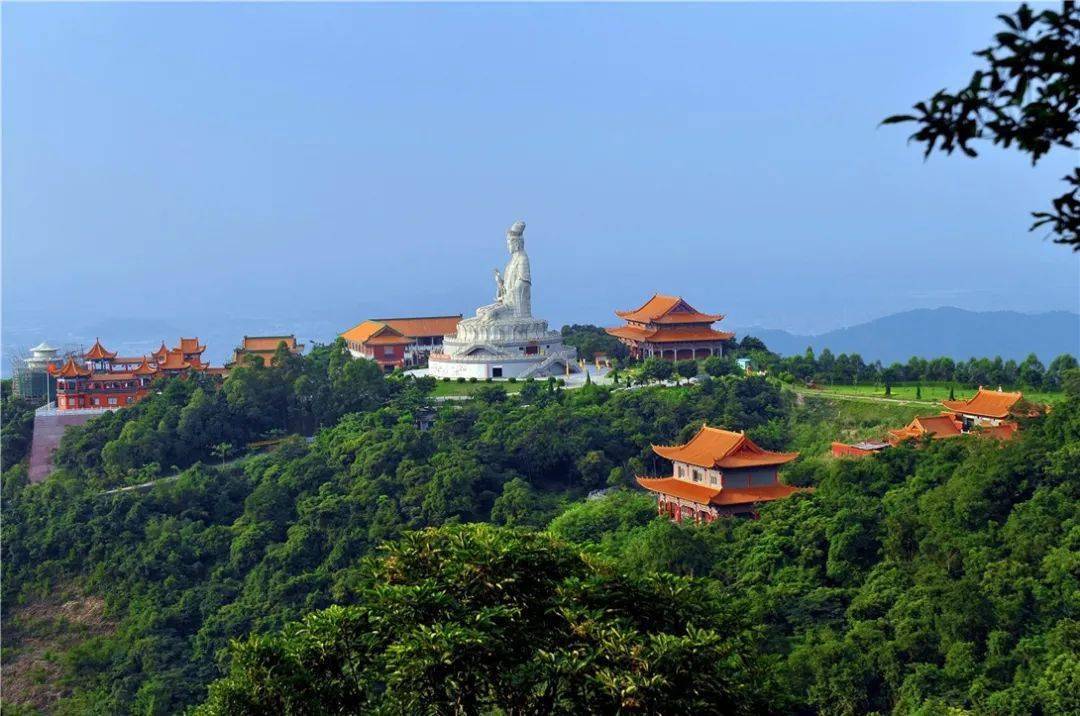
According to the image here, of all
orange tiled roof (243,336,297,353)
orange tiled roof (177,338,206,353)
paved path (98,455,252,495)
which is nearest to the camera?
paved path (98,455,252,495)

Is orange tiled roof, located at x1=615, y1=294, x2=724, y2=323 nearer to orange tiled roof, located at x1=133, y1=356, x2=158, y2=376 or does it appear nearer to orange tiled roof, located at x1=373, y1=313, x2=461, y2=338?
orange tiled roof, located at x1=373, y1=313, x2=461, y2=338

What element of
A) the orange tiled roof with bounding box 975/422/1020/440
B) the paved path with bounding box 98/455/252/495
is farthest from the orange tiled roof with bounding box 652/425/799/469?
the paved path with bounding box 98/455/252/495

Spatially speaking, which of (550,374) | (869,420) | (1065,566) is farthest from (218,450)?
(1065,566)

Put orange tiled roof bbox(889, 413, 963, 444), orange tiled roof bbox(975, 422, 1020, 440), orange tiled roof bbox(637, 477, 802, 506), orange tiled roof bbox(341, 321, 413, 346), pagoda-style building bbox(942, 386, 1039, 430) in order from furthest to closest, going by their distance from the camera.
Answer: orange tiled roof bbox(341, 321, 413, 346)
orange tiled roof bbox(889, 413, 963, 444)
pagoda-style building bbox(942, 386, 1039, 430)
orange tiled roof bbox(637, 477, 802, 506)
orange tiled roof bbox(975, 422, 1020, 440)

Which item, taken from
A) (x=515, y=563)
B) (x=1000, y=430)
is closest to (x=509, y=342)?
(x=1000, y=430)

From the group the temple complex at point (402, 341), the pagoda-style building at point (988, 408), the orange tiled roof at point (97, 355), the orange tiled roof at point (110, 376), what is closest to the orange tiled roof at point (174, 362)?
the orange tiled roof at point (110, 376)

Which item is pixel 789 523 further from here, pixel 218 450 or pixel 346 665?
pixel 218 450

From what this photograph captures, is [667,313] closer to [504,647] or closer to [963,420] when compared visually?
[963,420]
